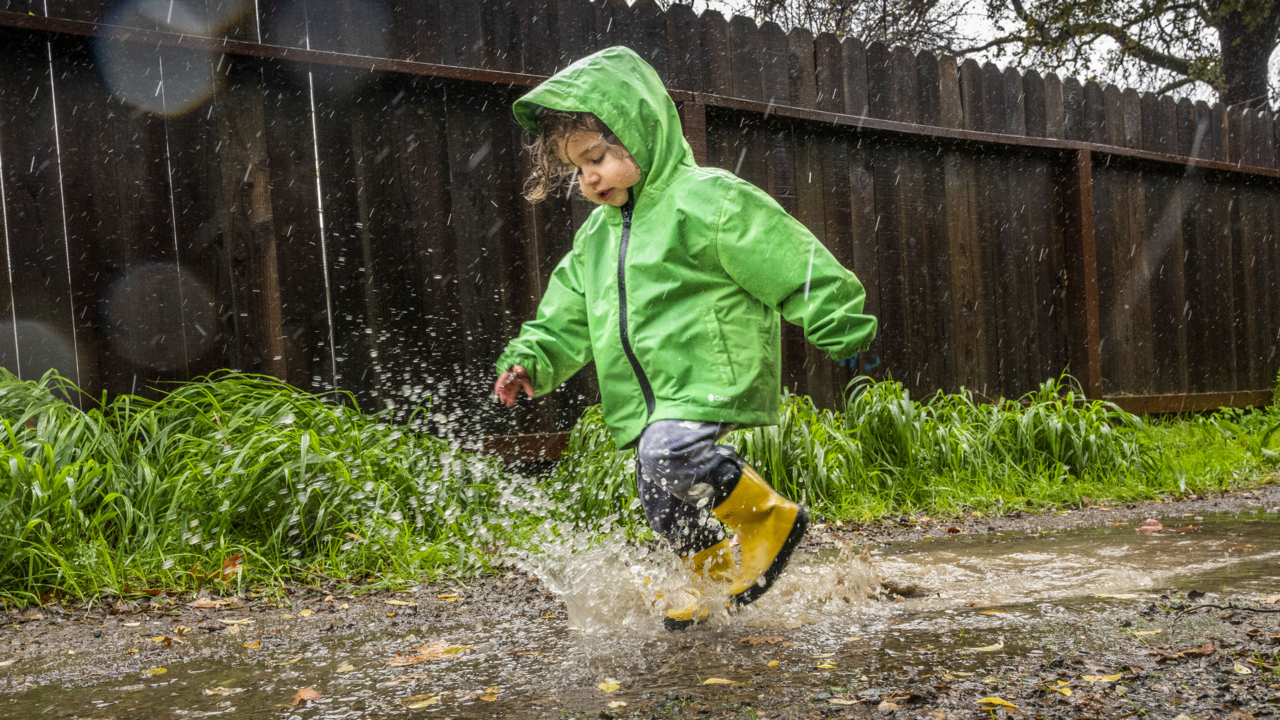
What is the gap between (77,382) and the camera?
11.6 ft

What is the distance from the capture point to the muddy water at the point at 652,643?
5.85 feet

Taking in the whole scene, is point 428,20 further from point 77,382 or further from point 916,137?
point 916,137

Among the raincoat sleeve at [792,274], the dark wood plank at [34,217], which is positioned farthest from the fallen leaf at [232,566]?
the raincoat sleeve at [792,274]

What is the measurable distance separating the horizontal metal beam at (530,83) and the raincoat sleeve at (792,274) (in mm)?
2101

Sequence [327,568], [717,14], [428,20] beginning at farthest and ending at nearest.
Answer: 1. [717,14]
2. [428,20]
3. [327,568]

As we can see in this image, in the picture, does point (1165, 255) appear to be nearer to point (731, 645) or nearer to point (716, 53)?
point (716, 53)

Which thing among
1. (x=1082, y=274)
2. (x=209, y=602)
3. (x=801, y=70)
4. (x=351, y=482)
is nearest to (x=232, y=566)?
(x=209, y=602)

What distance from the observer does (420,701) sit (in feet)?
5.82

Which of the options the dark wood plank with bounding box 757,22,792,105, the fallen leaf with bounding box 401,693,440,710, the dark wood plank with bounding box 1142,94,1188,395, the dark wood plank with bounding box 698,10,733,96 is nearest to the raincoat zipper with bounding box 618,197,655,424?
the fallen leaf with bounding box 401,693,440,710

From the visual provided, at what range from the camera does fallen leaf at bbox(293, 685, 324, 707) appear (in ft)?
5.93

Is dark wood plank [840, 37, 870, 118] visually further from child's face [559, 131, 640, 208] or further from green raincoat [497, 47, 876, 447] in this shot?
child's face [559, 131, 640, 208]

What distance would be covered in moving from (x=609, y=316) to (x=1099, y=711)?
1.53 metres

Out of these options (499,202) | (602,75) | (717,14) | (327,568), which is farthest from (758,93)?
(327,568)

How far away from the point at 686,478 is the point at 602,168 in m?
0.84
